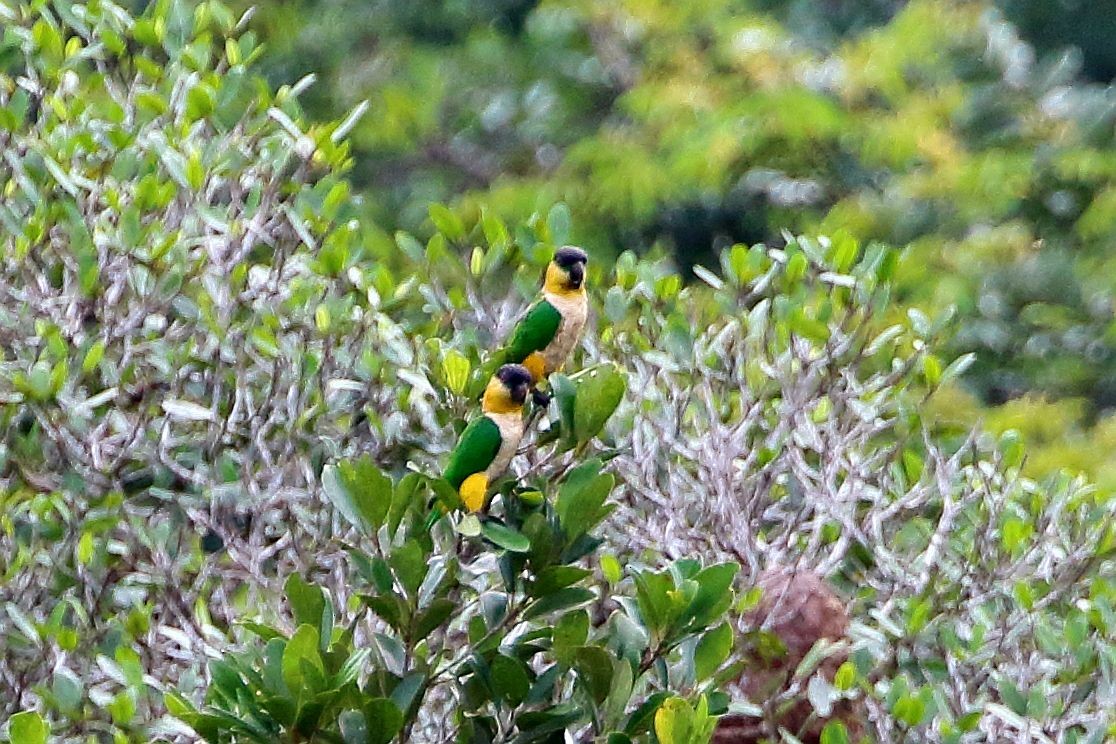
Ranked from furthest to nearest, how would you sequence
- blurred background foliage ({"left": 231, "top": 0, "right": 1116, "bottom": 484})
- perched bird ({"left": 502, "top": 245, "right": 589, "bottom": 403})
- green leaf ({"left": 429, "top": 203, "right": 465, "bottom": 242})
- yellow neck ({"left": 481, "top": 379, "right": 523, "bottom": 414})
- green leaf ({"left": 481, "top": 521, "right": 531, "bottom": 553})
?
blurred background foliage ({"left": 231, "top": 0, "right": 1116, "bottom": 484}) < green leaf ({"left": 429, "top": 203, "right": 465, "bottom": 242}) < perched bird ({"left": 502, "top": 245, "right": 589, "bottom": 403}) < yellow neck ({"left": 481, "top": 379, "right": 523, "bottom": 414}) < green leaf ({"left": 481, "top": 521, "right": 531, "bottom": 553})

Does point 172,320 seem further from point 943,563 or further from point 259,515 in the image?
point 943,563

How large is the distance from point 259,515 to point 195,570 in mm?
172

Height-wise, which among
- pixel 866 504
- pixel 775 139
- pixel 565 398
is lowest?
pixel 775 139

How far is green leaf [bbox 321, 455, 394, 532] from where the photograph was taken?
5.20 ft

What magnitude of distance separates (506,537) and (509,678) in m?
0.16

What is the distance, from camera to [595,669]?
1.60 m

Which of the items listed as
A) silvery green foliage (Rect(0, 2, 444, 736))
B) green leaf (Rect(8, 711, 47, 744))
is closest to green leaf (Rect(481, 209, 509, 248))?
silvery green foliage (Rect(0, 2, 444, 736))

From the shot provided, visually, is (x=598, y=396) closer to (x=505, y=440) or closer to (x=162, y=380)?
(x=505, y=440)

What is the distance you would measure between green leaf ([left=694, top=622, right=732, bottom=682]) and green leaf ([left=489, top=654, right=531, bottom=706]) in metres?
0.24

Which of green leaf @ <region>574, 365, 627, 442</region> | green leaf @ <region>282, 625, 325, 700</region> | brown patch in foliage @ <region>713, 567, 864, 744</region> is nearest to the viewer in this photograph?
green leaf @ <region>282, 625, 325, 700</region>

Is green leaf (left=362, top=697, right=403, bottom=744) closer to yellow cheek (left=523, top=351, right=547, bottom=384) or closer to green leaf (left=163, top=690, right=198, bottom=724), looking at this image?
green leaf (left=163, top=690, right=198, bottom=724)

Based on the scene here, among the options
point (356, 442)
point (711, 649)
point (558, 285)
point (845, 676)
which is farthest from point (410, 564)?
point (356, 442)

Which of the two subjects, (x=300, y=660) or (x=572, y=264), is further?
(x=572, y=264)

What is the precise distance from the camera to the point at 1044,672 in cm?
239
